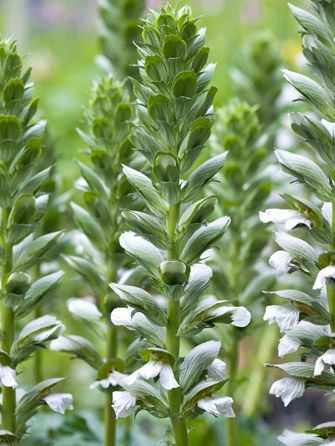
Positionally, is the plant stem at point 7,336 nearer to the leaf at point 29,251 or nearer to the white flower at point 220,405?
the leaf at point 29,251

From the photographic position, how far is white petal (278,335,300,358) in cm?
212

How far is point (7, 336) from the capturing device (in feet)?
7.96

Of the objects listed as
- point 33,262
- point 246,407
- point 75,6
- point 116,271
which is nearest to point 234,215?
point 116,271

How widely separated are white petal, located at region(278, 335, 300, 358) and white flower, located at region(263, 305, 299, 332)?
0.12 feet

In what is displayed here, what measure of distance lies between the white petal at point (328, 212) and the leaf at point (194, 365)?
45cm

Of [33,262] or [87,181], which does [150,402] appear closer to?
Result: [33,262]

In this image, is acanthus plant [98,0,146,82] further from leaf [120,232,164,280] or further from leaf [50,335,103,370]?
leaf [120,232,164,280]

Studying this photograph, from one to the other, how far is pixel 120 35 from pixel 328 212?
1.63 metres

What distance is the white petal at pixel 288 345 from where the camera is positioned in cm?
212

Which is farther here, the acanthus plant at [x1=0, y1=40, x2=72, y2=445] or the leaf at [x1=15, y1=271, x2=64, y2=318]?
the leaf at [x1=15, y1=271, x2=64, y2=318]

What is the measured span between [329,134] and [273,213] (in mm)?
245

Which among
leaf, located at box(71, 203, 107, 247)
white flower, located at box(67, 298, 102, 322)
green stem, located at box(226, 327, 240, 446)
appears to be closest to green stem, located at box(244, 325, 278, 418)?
green stem, located at box(226, 327, 240, 446)

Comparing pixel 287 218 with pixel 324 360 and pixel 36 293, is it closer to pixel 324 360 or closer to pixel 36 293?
pixel 324 360

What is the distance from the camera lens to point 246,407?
14.6 feet
